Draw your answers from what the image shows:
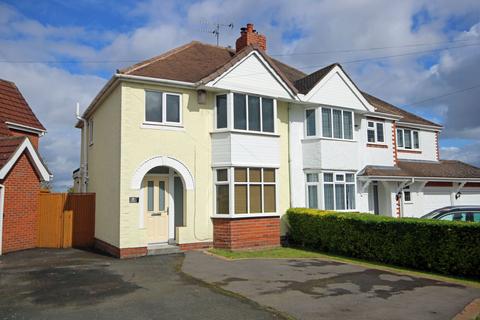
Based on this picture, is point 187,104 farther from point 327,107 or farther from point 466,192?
point 466,192

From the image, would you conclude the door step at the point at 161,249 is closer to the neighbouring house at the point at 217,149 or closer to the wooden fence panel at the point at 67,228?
the neighbouring house at the point at 217,149

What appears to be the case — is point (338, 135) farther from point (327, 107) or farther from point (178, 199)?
point (178, 199)

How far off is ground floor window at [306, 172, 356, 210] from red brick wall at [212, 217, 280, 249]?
8.62ft

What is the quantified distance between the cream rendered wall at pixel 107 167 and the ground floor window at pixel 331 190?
7.99m

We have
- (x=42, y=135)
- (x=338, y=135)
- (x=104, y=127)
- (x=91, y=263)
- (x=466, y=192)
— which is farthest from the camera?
(x=466, y=192)

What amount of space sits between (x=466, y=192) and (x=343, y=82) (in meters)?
12.2

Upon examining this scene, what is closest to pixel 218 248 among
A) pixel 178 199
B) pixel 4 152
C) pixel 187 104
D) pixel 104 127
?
pixel 178 199

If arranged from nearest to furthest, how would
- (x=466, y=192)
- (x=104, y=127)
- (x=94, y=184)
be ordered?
1. (x=104, y=127)
2. (x=94, y=184)
3. (x=466, y=192)

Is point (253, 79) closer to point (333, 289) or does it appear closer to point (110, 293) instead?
point (333, 289)

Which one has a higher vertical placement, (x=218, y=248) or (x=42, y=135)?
(x=42, y=135)

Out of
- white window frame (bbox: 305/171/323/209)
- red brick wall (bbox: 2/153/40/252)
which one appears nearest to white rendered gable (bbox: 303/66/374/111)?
white window frame (bbox: 305/171/323/209)

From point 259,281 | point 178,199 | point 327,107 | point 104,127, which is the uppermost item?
point 327,107

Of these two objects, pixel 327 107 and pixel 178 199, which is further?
pixel 327 107

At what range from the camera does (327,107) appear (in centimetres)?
1697
